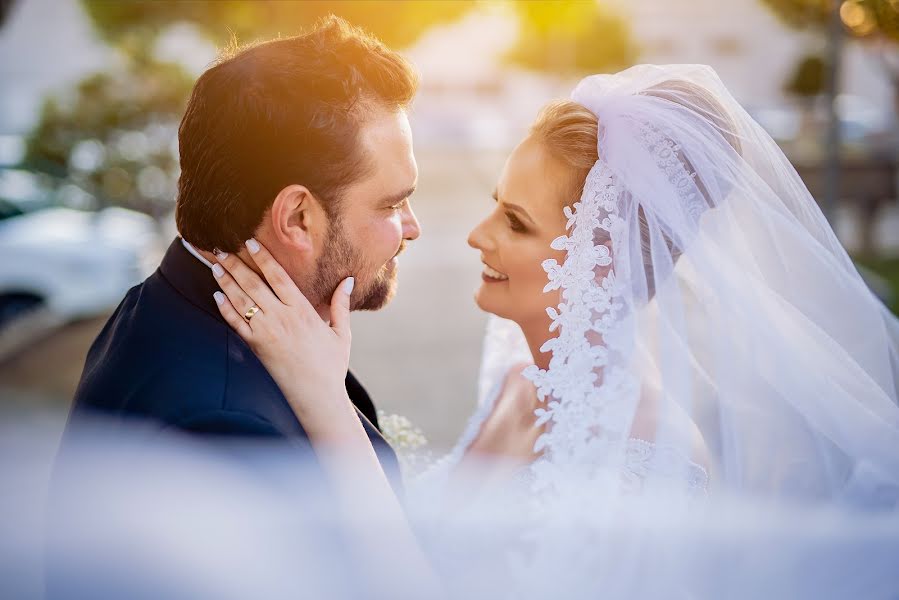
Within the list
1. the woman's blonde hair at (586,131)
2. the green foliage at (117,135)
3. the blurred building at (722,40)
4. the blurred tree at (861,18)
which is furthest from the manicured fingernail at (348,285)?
the blurred building at (722,40)

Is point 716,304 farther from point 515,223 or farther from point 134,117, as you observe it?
point 134,117

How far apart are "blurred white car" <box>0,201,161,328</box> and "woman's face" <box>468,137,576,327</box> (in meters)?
6.71

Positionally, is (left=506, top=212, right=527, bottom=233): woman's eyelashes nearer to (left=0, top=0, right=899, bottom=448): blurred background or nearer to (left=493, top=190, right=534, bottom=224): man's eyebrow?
(left=493, top=190, right=534, bottom=224): man's eyebrow

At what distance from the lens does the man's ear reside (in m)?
2.23

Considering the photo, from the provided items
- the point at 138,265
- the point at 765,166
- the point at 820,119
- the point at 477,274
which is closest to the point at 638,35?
the point at 820,119

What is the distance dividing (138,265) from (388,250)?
7233 millimetres

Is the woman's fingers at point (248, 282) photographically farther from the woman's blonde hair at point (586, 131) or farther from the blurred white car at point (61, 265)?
the blurred white car at point (61, 265)

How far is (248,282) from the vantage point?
2211 millimetres

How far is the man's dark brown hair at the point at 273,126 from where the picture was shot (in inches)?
84.3

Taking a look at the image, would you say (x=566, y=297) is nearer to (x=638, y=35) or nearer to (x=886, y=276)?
(x=886, y=276)

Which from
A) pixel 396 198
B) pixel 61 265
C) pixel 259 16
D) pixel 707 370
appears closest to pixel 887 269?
pixel 259 16

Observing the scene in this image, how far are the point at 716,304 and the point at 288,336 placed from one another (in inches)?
52.0

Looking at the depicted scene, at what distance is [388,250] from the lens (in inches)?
97.3

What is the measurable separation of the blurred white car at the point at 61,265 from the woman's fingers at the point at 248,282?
267 inches
